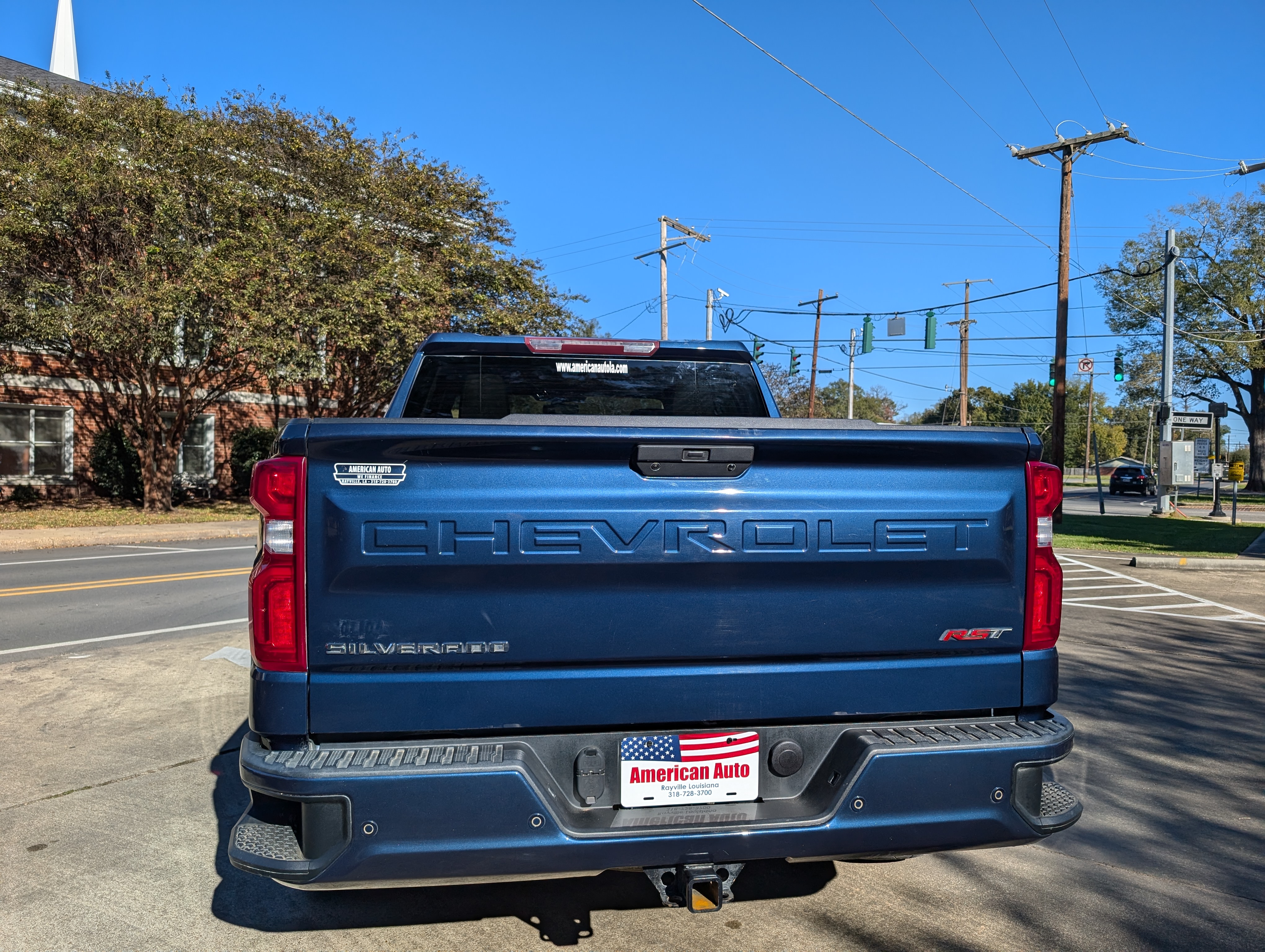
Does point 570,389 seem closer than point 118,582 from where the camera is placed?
Yes

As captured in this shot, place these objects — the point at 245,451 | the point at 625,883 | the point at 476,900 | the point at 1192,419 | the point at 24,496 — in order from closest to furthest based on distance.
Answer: the point at 476,900 → the point at 625,883 → the point at 24,496 → the point at 1192,419 → the point at 245,451

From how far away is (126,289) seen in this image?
18406 millimetres

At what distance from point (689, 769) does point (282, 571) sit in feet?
4.09

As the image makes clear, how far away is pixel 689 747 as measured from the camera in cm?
255

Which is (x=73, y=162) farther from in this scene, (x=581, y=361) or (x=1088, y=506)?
(x=1088, y=506)

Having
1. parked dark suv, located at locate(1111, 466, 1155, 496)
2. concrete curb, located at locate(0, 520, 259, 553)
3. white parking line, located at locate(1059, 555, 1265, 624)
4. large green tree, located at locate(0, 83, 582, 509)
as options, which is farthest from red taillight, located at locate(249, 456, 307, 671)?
parked dark suv, located at locate(1111, 466, 1155, 496)

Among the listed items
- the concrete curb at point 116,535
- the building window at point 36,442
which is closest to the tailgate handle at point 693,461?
the concrete curb at point 116,535

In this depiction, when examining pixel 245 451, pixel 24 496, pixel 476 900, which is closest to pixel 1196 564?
pixel 476 900

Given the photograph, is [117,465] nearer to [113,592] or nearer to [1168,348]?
[113,592]

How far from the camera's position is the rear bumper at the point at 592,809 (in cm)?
233

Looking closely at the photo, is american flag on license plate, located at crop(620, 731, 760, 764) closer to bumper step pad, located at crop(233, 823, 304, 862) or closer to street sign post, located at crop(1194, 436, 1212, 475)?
bumper step pad, located at crop(233, 823, 304, 862)

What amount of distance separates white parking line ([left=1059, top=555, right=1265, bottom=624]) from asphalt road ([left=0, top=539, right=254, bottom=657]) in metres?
9.83

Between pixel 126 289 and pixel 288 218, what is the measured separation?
145 inches

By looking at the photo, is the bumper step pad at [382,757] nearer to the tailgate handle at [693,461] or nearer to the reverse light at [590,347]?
the tailgate handle at [693,461]
